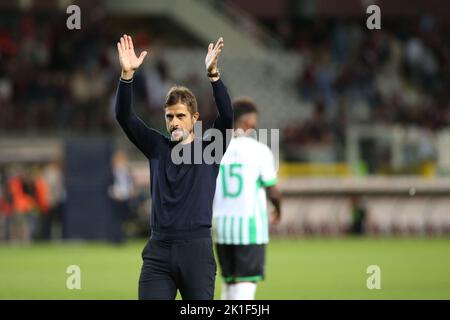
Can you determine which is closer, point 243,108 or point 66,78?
point 243,108

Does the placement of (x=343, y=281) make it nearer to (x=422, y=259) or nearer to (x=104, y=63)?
(x=422, y=259)

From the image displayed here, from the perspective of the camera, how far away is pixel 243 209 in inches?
472

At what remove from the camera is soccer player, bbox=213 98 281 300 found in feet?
39.0

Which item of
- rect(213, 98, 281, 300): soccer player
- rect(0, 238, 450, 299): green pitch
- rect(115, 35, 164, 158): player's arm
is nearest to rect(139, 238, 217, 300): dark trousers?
rect(115, 35, 164, 158): player's arm

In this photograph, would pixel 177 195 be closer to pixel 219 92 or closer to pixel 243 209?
pixel 219 92

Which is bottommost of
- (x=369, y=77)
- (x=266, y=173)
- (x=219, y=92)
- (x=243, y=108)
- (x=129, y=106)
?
(x=266, y=173)

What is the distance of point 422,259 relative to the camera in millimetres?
21438

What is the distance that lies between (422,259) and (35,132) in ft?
42.9

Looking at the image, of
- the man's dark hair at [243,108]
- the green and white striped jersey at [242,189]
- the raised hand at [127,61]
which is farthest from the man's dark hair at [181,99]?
the green and white striped jersey at [242,189]

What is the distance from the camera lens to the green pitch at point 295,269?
50.3ft

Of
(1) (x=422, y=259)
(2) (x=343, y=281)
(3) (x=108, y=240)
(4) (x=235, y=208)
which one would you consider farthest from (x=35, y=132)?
(4) (x=235, y=208)

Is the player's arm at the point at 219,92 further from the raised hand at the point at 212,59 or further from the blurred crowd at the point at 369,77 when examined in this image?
the blurred crowd at the point at 369,77

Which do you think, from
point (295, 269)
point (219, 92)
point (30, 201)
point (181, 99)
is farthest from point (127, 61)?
point (30, 201)

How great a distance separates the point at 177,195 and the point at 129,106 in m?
0.73
